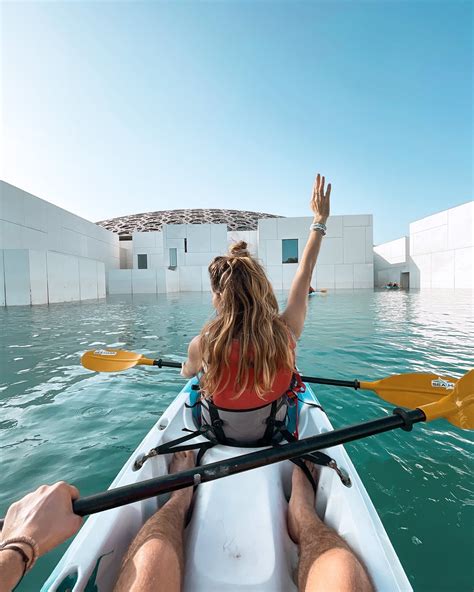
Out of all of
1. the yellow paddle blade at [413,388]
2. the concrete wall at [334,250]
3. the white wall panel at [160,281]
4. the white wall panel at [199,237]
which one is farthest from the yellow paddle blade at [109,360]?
the white wall panel at [199,237]

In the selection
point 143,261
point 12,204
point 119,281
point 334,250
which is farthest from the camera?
point 143,261

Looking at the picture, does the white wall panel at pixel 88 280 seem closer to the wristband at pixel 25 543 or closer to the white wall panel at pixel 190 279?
the white wall panel at pixel 190 279

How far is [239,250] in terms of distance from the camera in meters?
1.76

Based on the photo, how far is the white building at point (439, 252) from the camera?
19750 millimetres

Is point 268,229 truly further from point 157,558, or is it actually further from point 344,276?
point 157,558

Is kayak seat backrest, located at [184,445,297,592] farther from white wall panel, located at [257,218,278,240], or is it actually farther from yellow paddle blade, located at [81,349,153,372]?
white wall panel, located at [257,218,278,240]

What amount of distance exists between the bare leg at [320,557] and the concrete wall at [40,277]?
14.8 meters

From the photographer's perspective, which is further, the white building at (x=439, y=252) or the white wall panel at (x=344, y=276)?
the white wall panel at (x=344, y=276)

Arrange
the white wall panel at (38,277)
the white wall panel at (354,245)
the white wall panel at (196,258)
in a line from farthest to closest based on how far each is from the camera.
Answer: the white wall panel at (196,258)
the white wall panel at (354,245)
the white wall panel at (38,277)

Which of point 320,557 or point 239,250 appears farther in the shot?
point 239,250

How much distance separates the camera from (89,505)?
1070mm

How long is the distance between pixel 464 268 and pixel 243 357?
79.7 ft

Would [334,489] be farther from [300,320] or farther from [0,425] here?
[0,425]

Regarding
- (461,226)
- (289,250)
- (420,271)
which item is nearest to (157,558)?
(461,226)
